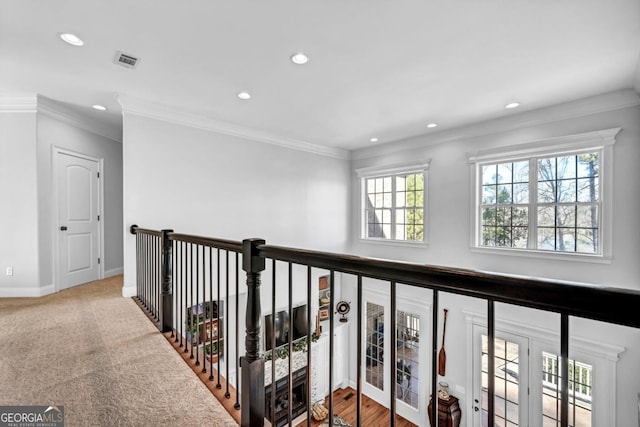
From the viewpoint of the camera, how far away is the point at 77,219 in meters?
4.26

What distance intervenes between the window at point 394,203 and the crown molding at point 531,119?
49 centimetres

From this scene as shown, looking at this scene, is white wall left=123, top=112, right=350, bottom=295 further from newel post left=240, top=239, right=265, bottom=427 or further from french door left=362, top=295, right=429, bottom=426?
newel post left=240, top=239, right=265, bottom=427

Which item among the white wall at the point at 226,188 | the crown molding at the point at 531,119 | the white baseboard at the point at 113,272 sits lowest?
the white baseboard at the point at 113,272

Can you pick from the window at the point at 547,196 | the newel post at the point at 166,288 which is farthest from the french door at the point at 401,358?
the newel post at the point at 166,288

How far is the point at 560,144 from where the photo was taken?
383cm

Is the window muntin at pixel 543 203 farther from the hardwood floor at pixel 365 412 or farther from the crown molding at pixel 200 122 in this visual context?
the hardwood floor at pixel 365 412

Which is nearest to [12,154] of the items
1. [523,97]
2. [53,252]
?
[53,252]

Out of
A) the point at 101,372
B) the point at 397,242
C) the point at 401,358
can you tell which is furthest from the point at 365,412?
the point at 101,372

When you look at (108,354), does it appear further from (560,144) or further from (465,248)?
(560,144)

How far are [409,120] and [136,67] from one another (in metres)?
3.61

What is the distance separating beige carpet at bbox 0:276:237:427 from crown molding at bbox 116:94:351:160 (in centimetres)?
246

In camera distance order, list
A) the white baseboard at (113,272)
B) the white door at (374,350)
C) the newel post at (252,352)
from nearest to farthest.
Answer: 1. the newel post at (252,352)
2. the white baseboard at (113,272)
3. the white door at (374,350)

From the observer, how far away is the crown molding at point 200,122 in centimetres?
359

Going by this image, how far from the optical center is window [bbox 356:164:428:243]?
18.0 feet
